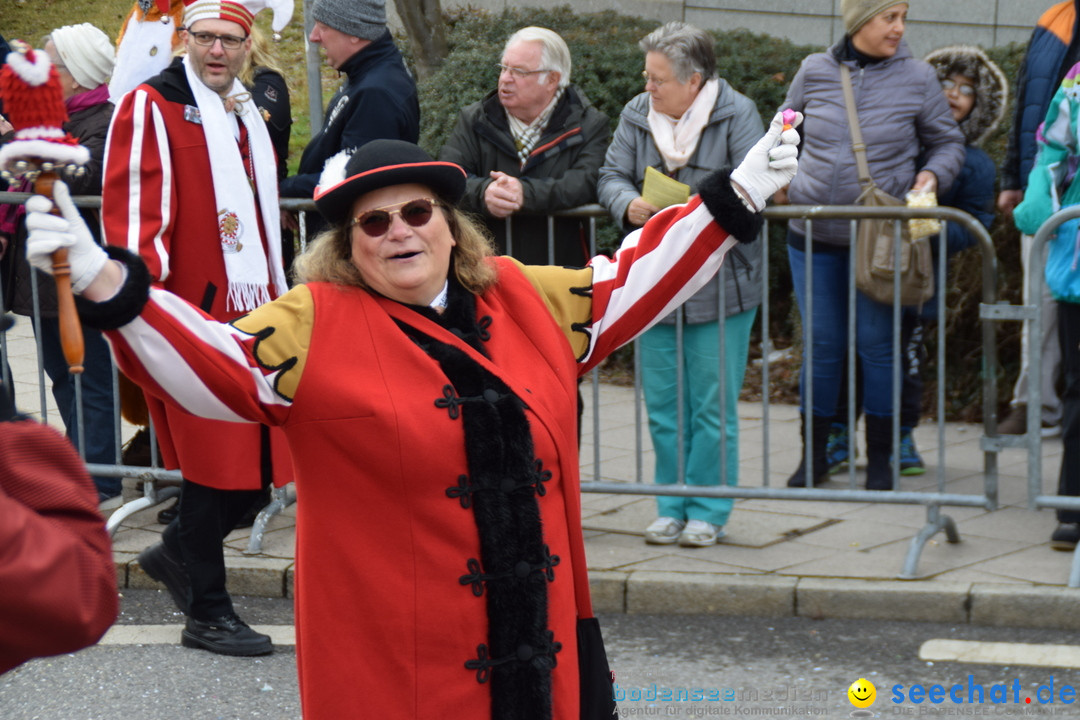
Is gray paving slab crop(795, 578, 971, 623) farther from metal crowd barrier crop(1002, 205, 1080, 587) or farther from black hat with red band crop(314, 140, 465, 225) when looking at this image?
black hat with red band crop(314, 140, 465, 225)

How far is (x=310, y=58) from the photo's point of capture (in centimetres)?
773

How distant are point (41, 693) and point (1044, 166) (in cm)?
402

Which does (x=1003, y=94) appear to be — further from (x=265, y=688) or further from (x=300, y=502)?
(x=300, y=502)

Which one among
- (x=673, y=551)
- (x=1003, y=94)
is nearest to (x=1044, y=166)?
(x=1003, y=94)

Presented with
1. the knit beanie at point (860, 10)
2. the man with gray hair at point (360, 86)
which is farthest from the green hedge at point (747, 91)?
the man with gray hair at point (360, 86)

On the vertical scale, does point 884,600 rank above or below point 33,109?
below

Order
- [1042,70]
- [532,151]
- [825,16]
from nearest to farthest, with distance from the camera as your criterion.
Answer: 1. [532,151]
2. [1042,70]
3. [825,16]

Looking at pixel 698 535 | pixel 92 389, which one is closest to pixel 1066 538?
pixel 698 535

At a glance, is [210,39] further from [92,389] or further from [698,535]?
[698,535]

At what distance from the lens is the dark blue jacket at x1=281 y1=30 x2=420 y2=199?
5.46 meters

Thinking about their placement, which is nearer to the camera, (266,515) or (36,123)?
(36,123)

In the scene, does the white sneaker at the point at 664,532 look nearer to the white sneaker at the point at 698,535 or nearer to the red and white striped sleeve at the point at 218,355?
Result: the white sneaker at the point at 698,535

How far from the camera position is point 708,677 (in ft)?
14.6

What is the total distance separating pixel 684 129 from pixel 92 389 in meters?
2.77
